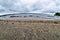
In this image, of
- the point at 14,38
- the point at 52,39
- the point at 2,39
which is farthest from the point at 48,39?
the point at 2,39

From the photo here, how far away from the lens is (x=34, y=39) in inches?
484

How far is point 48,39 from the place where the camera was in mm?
12375

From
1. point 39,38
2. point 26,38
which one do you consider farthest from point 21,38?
point 39,38

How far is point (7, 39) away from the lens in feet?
39.9

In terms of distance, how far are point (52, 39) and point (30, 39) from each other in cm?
165

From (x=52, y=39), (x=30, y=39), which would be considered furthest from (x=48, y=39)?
(x=30, y=39)

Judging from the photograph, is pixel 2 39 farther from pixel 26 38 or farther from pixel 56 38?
pixel 56 38

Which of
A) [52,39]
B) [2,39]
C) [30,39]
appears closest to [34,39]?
[30,39]

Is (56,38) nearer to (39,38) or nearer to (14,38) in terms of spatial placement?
(39,38)

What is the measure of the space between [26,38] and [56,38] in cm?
228

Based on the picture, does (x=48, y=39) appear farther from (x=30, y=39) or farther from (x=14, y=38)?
(x=14, y=38)

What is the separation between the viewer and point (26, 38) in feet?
41.1

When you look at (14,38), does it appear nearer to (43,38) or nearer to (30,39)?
(30,39)

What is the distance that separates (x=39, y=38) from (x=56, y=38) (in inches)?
51.0
